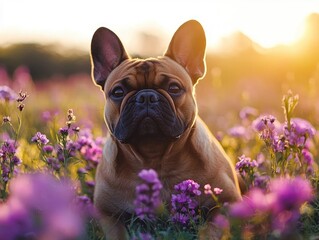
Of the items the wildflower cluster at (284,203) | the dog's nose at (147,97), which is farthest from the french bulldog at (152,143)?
the wildflower cluster at (284,203)

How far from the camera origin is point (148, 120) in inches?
141

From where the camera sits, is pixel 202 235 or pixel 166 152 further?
pixel 166 152

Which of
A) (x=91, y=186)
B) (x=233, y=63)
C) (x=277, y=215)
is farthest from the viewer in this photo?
(x=233, y=63)

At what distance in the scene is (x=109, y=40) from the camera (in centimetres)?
439

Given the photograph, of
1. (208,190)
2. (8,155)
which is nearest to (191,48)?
(8,155)

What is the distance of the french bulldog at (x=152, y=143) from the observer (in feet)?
11.8

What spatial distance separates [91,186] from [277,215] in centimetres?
306

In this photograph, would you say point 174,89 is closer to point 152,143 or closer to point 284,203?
point 152,143

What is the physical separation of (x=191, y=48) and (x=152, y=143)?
3.17 ft

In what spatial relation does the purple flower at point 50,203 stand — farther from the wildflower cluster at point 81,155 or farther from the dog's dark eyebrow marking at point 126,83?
the dog's dark eyebrow marking at point 126,83

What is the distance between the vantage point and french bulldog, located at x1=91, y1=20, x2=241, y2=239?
3.59m

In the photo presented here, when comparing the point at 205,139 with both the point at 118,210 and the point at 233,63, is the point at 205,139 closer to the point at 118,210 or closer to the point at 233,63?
the point at 118,210

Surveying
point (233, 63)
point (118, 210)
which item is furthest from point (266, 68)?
point (118, 210)

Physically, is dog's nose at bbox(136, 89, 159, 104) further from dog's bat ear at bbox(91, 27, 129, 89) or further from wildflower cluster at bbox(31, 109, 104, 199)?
dog's bat ear at bbox(91, 27, 129, 89)
